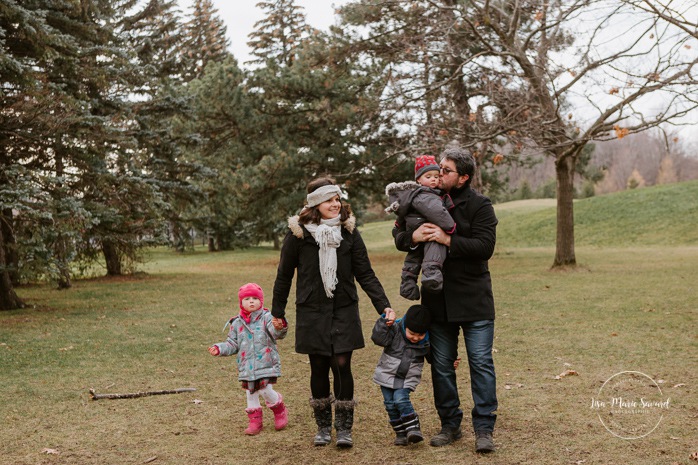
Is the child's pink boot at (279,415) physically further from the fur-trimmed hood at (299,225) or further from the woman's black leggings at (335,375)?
the fur-trimmed hood at (299,225)

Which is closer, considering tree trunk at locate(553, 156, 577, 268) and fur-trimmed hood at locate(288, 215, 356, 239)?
fur-trimmed hood at locate(288, 215, 356, 239)

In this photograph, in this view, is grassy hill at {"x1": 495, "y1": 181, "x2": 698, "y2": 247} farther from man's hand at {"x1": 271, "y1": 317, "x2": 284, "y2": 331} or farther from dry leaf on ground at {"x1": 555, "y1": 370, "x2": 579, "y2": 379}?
man's hand at {"x1": 271, "y1": 317, "x2": 284, "y2": 331}

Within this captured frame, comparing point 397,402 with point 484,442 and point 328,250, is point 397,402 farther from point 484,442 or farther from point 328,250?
point 328,250

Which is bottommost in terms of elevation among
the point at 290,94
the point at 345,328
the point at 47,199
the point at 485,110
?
the point at 345,328

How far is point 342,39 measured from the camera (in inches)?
846

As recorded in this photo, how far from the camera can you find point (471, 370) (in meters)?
4.67

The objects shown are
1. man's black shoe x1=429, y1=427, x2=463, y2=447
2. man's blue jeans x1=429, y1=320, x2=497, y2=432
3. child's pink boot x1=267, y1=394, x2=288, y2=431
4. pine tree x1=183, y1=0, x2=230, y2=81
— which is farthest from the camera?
pine tree x1=183, y1=0, x2=230, y2=81

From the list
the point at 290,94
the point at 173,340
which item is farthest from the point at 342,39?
the point at 173,340

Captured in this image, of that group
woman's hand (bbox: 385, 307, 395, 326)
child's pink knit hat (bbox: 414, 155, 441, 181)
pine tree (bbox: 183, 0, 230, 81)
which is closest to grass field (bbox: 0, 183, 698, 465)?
woman's hand (bbox: 385, 307, 395, 326)

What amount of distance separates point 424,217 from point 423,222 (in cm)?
4

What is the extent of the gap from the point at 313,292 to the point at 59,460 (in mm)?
2081

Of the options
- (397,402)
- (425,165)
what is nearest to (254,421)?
(397,402)

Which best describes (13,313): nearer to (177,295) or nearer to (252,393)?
(177,295)

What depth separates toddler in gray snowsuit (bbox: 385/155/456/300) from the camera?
14.6ft
